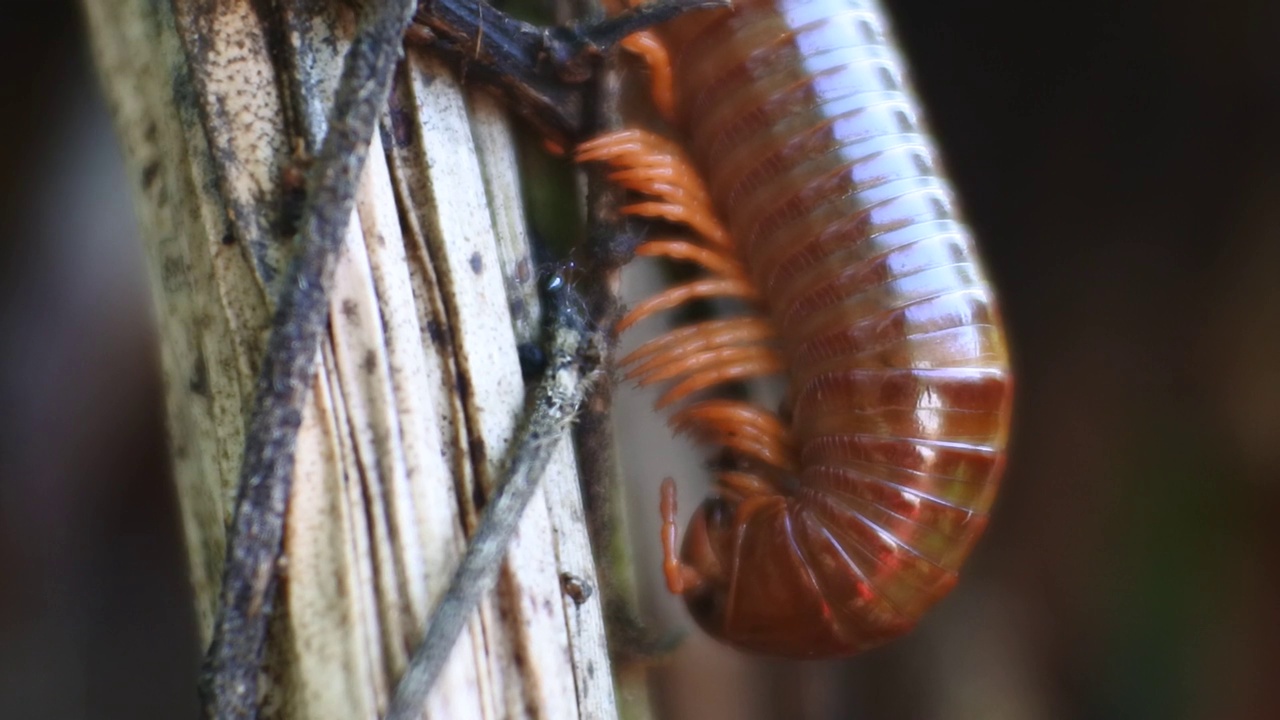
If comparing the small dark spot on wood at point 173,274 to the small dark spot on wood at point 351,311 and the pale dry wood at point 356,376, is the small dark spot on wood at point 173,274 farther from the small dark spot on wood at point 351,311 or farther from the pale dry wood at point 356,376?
the small dark spot on wood at point 351,311

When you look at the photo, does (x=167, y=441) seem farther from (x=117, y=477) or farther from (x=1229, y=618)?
(x=1229, y=618)

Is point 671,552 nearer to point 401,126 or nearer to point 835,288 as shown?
point 835,288

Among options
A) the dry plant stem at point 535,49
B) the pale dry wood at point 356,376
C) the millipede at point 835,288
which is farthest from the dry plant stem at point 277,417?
the millipede at point 835,288

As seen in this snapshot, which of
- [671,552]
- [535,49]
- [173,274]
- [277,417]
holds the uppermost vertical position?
[535,49]

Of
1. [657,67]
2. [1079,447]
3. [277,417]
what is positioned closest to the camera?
[277,417]

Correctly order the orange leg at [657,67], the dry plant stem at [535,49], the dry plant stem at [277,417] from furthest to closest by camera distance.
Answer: the orange leg at [657,67] → the dry plant stem at [535,49] → the dry plant stem at [277,417]

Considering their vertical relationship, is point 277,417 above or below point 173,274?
below

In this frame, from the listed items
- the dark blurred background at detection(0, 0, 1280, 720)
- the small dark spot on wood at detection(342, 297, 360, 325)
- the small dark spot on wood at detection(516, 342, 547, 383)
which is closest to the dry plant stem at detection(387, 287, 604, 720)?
the small dark spot on wood at detection(516, 342, 547, 383)

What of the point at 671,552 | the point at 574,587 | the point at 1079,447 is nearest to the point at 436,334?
the point at 574,587

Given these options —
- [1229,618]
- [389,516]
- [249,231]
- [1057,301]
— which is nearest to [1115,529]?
[1229,618]
